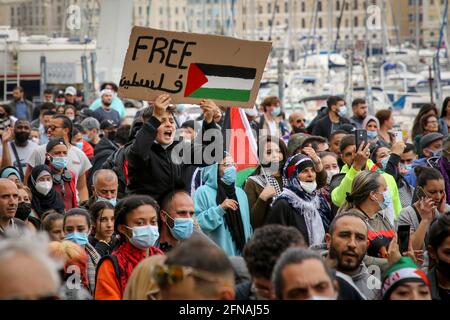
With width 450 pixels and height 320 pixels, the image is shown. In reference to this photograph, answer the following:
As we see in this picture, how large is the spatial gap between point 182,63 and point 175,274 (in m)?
4.80

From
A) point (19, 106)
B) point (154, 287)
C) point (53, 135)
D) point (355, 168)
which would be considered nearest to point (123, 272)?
point (154, 287)

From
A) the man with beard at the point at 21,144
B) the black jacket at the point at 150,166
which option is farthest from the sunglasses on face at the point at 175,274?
the man with beard at the point at 21,144

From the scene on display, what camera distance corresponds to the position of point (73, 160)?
1484 centimetres

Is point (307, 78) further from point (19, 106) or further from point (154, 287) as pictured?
point (154, 287)

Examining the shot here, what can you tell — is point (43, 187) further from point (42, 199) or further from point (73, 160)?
point (73, 160)

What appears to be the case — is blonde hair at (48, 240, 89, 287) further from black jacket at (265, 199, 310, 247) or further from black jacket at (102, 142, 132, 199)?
black jacket at (102, 142, 132, 199)

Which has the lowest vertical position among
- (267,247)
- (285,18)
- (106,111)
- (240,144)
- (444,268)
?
(285,18)

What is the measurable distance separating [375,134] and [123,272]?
9.54m

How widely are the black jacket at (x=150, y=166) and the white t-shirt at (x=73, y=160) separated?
3.88 metres

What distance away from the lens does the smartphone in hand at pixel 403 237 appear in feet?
30.8

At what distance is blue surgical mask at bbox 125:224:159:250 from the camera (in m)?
8.51

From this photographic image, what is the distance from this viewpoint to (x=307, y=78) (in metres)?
67.1

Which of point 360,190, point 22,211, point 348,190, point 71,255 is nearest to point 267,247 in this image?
point 71,255

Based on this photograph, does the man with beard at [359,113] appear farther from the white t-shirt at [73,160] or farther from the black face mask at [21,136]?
the white t-shirt at [73,160]
